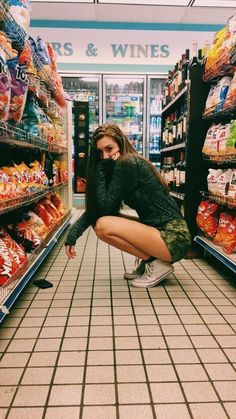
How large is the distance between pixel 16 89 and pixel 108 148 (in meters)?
0.68

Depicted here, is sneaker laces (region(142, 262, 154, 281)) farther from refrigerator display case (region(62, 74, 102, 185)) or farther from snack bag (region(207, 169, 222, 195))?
refrigerator display case (region(62, 74, 102, 185))

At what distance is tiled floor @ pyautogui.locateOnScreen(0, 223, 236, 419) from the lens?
4.44 feet

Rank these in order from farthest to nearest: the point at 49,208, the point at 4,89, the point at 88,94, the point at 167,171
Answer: the point at 88,94 → the point at 167,171 → the point at 49,208 → the point at 4,89

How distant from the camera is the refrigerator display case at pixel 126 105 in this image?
292 inches

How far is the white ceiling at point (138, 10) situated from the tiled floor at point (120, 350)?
17.2 feet

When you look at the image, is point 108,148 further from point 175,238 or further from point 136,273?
point 136,273

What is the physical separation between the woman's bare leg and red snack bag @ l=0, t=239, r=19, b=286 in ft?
2.23

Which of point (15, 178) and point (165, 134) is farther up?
point (165, 134)

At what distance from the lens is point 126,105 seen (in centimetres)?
745

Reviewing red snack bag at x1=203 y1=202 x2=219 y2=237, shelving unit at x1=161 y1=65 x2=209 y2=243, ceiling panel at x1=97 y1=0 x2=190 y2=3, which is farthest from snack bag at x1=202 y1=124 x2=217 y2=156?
ceiling panel at x1=97 y1=0 x2=190 y2=3

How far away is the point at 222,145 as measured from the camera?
2812 mm

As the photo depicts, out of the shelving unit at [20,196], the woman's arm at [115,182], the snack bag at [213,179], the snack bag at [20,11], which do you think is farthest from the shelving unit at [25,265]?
the snack bag at [213,179]

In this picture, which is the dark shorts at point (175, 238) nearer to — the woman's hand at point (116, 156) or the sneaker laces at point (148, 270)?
the sneaker laces at point (148, 270)

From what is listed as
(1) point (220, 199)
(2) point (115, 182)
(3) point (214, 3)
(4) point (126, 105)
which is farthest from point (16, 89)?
(4) point (126, 105)
